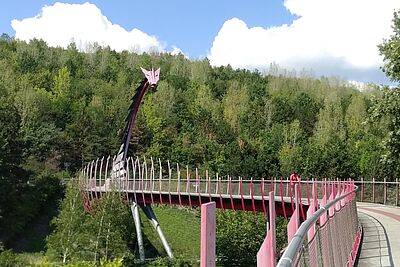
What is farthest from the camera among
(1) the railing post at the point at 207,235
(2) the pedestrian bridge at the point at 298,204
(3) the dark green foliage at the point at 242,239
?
(3) the dark green foliage at the point at 242,239

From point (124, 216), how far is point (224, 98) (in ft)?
279

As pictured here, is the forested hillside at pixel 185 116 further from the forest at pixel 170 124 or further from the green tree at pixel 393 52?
the green tree at pixel 393 52

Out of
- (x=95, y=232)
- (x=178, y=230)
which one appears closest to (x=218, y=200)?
(x=95, y=232)

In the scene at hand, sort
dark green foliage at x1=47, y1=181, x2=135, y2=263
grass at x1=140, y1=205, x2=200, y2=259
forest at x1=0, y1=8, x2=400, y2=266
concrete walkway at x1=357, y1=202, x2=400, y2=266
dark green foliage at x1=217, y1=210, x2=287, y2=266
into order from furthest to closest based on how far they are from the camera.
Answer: grass at x1=140, y1=205, x2=200, y2=259, forest at x1=0, y1=8, x2=400, y2=266, dark green foliage at x1=217, y1=210, x2=287, y2=266, dark green foliage at x1=47, y1=181, x2=135, y2=263, concrete walkway at x1=357, y1=202, x2=400, y2=266

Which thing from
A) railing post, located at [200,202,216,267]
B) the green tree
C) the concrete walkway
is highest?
the green tree

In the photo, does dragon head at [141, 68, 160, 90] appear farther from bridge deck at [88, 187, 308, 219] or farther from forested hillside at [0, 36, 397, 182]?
forested hillside at [0, 36, 397, 182]

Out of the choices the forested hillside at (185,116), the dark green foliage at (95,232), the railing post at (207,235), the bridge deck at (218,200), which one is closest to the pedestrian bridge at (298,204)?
the bridge deck at (218,200)

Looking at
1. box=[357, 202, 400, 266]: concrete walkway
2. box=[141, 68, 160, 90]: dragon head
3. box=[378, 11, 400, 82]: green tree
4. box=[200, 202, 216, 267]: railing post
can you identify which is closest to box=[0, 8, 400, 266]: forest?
box=[378, 11, 400, 82]: green tree

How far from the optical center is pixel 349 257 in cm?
959

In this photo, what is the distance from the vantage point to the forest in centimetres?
4688

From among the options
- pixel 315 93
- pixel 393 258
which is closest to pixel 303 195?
pixel 393 258

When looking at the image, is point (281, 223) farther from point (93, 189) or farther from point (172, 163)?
point (172, 163)

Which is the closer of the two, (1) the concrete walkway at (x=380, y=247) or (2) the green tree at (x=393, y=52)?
(1) the concrete walkway at (x=380, y=247)

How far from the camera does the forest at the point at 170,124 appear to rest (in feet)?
154
